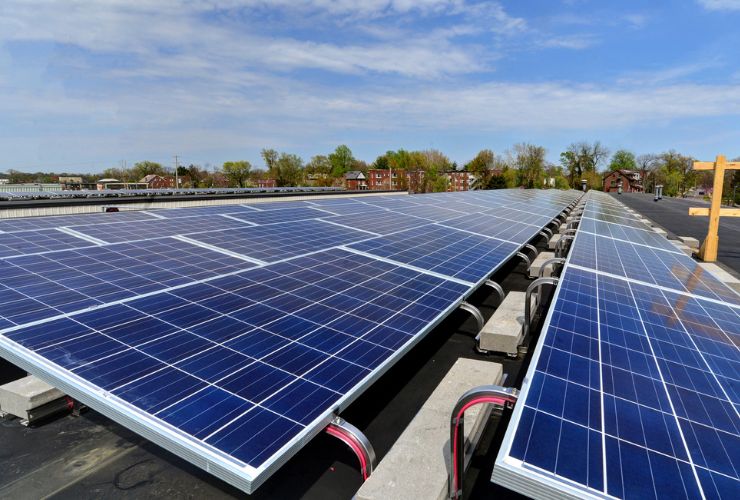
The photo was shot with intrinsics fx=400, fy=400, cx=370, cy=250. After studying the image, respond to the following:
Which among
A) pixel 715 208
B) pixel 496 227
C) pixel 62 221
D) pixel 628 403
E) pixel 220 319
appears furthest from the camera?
pixel 715 208

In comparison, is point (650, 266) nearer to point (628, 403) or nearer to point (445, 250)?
point (445, 250)

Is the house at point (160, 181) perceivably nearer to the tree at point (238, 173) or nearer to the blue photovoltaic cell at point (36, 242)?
the tree at point (238, 173)

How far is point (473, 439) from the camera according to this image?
6254 mm

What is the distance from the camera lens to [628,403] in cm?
443

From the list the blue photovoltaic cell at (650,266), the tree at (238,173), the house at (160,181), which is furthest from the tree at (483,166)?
the blue photovoltaic cell at (650,266)

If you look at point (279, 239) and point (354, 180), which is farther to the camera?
point (354, 180)

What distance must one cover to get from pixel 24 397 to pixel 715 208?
28350 mm

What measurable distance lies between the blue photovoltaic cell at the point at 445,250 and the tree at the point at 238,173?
11224cm

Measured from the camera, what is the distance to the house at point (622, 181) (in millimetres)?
146875

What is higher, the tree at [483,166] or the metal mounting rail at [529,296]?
the tree at [483,166]

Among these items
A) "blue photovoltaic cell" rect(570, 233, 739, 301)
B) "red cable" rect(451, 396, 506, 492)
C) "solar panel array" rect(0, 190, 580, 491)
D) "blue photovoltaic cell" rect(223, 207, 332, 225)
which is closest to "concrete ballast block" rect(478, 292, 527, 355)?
"solar panel array" rect(0, 190, 580, 491)

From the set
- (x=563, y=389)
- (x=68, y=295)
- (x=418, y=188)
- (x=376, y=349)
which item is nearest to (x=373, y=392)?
(x=376, y=349)

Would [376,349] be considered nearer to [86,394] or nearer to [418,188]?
[86,394]

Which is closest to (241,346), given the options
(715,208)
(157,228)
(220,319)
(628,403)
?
(220,319)
